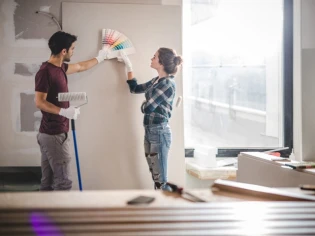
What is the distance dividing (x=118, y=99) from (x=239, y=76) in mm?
1245

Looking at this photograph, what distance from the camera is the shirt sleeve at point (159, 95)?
3.22 meters

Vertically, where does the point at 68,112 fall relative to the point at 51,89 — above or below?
below

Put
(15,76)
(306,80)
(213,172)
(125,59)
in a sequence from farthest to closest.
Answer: (306,80)
(213,172)
(125,59)
(15,76)

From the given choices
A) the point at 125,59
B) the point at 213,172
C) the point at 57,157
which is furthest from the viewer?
the point at 213,172

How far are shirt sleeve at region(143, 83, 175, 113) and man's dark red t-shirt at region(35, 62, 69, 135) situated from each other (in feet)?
2.18

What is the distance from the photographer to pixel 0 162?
3451 millimetres

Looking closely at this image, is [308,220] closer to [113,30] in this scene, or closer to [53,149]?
[53,149]

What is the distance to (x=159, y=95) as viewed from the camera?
3.21m

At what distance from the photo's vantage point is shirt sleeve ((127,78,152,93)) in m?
3.49

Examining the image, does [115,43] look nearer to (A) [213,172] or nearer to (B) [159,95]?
(B) [159,95]

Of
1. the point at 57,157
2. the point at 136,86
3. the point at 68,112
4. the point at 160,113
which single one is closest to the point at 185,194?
the point at 57,157

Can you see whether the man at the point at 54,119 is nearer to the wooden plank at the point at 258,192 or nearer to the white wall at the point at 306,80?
the wooden plank at the point at 258,192

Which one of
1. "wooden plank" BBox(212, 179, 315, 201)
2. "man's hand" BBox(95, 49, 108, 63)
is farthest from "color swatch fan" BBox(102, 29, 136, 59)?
"wooden plank" BBox(212, 179, 315, 201)

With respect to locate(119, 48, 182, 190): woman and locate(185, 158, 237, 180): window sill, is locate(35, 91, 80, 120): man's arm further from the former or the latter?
locate(185, 158, 237, 180): window sill
